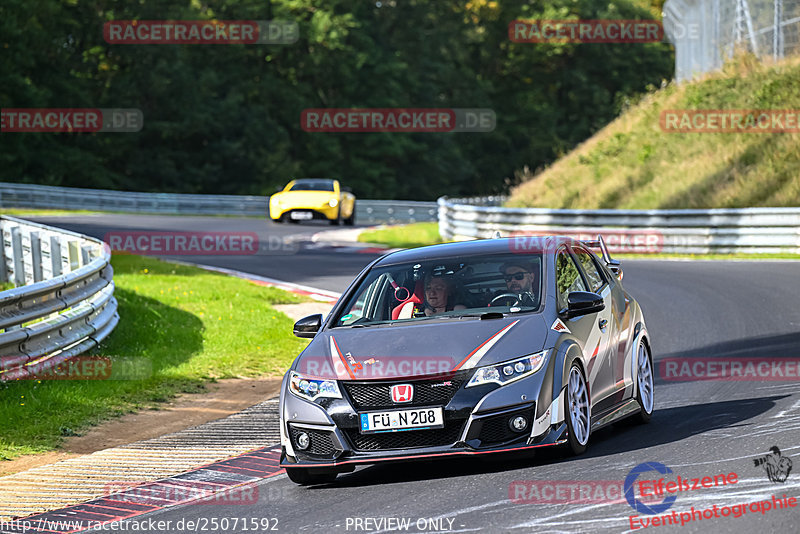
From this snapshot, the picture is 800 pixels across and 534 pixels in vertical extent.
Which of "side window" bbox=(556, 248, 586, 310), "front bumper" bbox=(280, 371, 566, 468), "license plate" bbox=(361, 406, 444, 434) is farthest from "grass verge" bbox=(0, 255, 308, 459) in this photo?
"side window" bbox=(556, 248, 586, 310)

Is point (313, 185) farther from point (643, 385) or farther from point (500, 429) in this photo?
point (500, 429)

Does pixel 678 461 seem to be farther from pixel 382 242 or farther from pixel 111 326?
pixel 382 242

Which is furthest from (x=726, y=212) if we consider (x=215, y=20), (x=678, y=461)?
(x=215, y=20)

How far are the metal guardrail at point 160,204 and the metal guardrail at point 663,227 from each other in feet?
63.0

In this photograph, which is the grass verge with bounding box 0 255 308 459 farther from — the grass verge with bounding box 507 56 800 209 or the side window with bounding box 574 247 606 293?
the grass verge with bounding box 507 56 800 209

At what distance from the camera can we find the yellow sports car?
3662cm

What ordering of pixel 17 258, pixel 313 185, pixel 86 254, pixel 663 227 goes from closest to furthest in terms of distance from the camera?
pixel 86 254 → pixel 17 258 → pixel 663 227 → pixel 313 185

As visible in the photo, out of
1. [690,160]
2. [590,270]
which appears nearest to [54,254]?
[590,270]

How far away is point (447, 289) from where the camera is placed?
28.0 feet

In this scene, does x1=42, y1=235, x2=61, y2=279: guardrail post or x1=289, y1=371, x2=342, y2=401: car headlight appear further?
x1=42, y1=235, x2=61, y2=279: guardrail post

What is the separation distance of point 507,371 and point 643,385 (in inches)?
86.8

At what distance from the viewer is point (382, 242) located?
32.0 m

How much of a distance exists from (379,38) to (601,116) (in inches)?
612

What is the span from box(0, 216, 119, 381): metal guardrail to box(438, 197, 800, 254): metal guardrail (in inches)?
430
